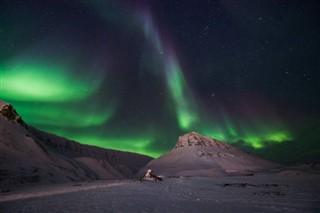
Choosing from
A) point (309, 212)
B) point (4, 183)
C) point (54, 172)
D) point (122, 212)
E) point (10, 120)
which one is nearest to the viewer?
point (122, 212)

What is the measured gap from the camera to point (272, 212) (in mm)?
16562

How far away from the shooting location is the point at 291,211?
56.5 ft

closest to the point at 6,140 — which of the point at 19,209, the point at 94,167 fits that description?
the point at 94,167

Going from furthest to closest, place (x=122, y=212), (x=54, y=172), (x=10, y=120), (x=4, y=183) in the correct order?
(x=10, y=120) → (x=54, y=172) → (x=4, y=183) → (x=122, y=212)

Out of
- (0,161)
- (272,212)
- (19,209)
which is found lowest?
(19,209)

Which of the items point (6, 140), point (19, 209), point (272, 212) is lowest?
point (19, 209)

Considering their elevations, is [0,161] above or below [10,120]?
below

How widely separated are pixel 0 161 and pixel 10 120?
3095 centimetres

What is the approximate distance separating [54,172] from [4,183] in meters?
19.3

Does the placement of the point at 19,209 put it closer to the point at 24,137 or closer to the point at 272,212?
the point at 272,212

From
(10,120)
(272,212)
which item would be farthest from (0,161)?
(272,212)

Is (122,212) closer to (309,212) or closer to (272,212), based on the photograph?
(272,212)

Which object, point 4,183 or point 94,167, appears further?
point 94,167

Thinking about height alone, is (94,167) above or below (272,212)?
above
